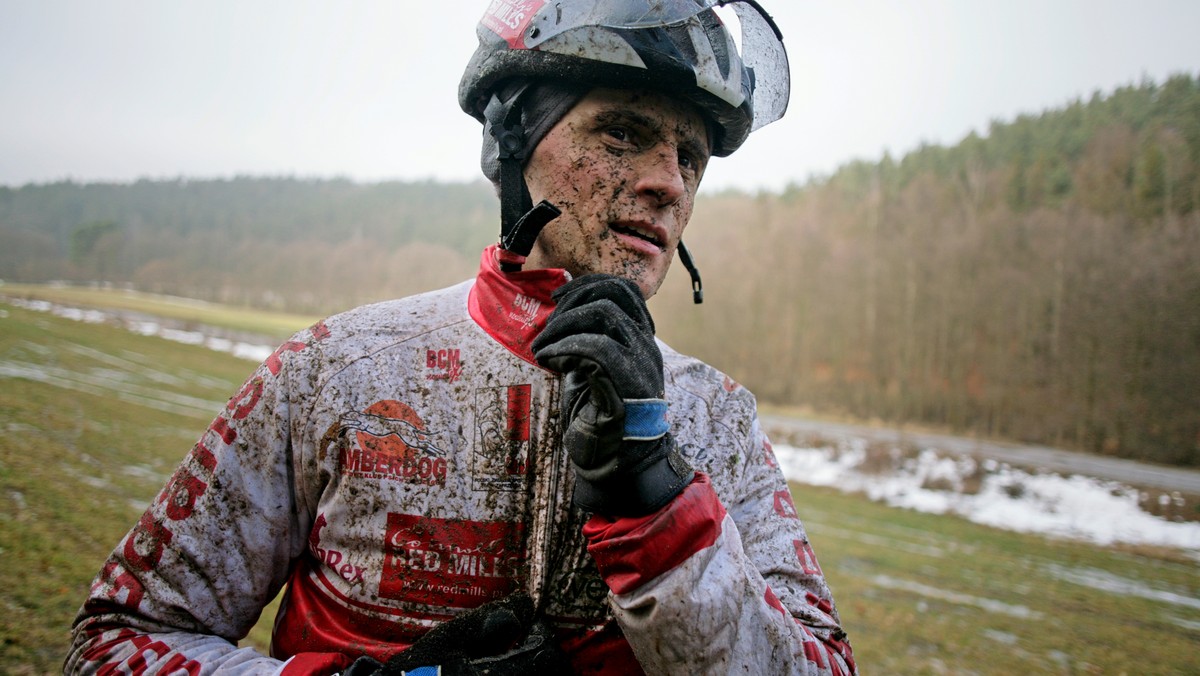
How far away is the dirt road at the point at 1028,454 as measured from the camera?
22141mm

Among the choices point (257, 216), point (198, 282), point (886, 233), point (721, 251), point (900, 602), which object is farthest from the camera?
point (257, 216)

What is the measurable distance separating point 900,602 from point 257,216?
12930cm

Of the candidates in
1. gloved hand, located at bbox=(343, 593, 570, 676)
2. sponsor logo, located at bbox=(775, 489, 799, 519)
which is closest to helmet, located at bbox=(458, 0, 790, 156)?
sponsor logo, located at bbox=(775, 489, 799, 519)

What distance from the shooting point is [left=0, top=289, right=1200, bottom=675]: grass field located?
5.91 metres

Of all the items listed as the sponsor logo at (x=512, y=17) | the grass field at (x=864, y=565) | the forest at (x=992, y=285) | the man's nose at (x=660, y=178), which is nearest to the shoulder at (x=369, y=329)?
the man's nose at (x=660, y=178)

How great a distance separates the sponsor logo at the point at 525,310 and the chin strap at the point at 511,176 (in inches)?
3.5

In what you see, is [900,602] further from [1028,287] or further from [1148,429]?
[1028,287]

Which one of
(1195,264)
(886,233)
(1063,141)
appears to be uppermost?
(1063,141)

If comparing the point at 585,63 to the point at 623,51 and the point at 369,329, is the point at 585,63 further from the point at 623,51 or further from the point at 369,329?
the point at 369,329

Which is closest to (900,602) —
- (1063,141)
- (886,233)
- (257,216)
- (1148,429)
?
(1148,429)

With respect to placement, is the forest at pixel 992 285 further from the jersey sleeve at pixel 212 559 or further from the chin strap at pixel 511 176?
the jersey sleeve at pixel 212 559

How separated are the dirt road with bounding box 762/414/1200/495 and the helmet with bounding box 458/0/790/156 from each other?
2538cm

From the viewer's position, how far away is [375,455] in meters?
1.58

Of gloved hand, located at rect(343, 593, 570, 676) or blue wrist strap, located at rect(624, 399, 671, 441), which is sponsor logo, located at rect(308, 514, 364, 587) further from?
blue wrist strap, located at rect(624, 399, 671, 441)
